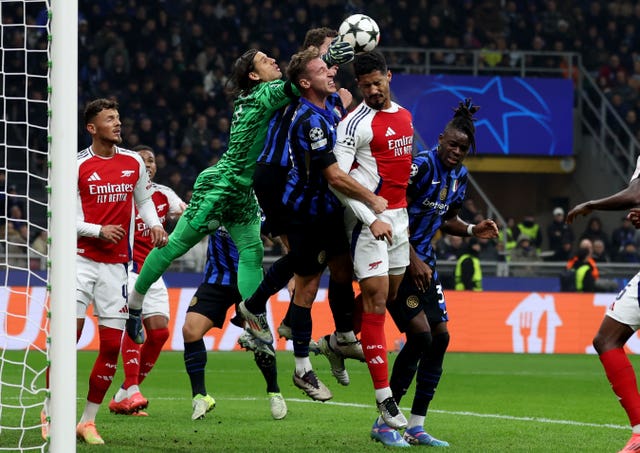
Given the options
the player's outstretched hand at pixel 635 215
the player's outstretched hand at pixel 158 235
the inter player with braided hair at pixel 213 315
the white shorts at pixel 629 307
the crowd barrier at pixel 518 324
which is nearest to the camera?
the player's outstretched hand at pixel 635 215

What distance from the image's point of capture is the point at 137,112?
23.5 metres

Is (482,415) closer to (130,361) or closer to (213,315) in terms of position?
(213,315)

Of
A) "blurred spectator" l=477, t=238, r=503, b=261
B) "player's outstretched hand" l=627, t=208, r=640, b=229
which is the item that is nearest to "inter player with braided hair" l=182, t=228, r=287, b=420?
"player's outstretched hand" l=627, t=208, r=640, b=229

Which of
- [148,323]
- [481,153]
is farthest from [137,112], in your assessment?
[148,323]

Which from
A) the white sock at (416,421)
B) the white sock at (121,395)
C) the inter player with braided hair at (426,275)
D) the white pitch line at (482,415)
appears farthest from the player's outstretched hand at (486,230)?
the white sock at (121,395)

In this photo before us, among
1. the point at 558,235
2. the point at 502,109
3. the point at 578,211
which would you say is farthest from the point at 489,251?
the point at 578,211

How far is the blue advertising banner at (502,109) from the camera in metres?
25.8

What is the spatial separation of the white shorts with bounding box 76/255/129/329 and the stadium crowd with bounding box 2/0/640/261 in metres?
12.3

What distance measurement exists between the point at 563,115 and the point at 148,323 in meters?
18.0

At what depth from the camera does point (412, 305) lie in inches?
314

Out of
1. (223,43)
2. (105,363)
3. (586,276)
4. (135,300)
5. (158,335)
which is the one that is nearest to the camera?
(105,363)

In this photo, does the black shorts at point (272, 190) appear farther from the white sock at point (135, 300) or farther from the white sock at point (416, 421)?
the white sock at point (416, 421)

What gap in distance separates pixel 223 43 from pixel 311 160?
18.4 meters

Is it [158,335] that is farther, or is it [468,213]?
[468,213]
